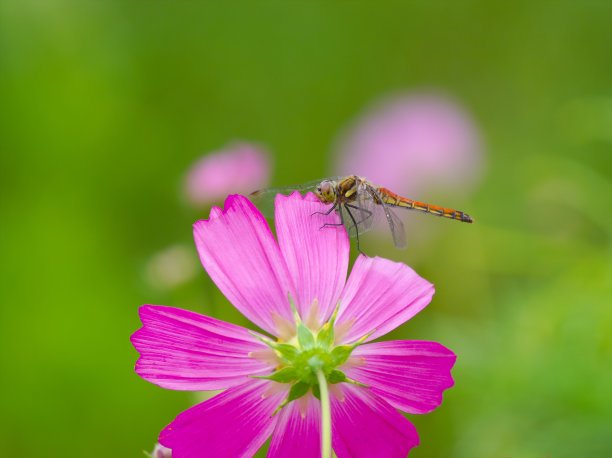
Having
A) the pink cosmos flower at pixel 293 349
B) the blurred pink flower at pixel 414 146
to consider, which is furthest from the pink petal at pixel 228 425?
the blurred pink flower at pixel 414 146

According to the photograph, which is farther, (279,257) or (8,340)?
(8,340)

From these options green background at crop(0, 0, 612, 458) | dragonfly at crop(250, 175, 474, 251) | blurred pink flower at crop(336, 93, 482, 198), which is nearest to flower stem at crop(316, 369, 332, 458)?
dragonfly at crop(250, 175, 474, 251)

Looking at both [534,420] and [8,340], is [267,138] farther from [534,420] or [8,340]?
[534,420]

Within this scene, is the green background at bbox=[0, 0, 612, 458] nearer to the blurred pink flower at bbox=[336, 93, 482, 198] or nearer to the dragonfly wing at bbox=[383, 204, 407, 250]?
the blurred pink flower at bbox=[336, 93, 482, 198]

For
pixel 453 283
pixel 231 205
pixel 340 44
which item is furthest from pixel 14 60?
pixel 231 205

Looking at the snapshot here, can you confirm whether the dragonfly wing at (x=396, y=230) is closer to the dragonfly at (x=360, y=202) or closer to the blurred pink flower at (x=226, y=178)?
the dragonfly at (x=360, y=202)

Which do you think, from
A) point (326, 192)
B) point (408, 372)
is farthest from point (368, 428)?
point (326, 192)

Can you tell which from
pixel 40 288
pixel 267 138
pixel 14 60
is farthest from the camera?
pixel 267 138
